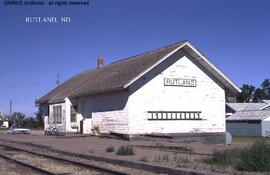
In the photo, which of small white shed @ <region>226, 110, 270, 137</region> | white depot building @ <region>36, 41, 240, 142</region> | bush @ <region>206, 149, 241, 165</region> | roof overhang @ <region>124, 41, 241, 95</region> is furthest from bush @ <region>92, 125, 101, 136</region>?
small white shed @ <region>226, 110, 270, 137</region>

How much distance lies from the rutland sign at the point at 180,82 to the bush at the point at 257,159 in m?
17.9

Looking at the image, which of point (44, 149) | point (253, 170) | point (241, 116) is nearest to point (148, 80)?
point (44, 149)

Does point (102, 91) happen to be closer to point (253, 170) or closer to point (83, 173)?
point (83, 173)

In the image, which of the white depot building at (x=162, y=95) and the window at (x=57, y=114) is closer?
the white depot building at (x=162, y=95)

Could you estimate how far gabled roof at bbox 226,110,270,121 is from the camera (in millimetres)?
57362

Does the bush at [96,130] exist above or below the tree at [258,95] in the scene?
below

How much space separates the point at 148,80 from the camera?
30625 millimetres

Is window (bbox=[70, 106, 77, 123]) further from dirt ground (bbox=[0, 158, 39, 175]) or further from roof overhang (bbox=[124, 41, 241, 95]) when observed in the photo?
dirt ground (bbox=[0, 158, 39, 175])

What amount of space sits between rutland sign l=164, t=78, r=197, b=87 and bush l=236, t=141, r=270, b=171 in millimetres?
17853

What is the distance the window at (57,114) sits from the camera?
130ft

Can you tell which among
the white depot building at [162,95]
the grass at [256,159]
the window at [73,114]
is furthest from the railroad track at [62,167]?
the window at [73,114]

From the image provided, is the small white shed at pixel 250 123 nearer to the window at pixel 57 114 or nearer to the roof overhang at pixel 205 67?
the roof overhang at pixel 205 67

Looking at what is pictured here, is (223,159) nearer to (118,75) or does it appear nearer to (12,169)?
(12,169)

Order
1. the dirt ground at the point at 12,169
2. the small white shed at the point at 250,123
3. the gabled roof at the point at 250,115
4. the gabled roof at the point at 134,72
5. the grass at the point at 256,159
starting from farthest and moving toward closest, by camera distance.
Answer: the gabled roof at the point at 250,115 < the small white shed at the point at 250,123 < the gabled roof at the point at 134,72 < the dirt ground at the point at 12,169 < the grass at the point at 256,159
